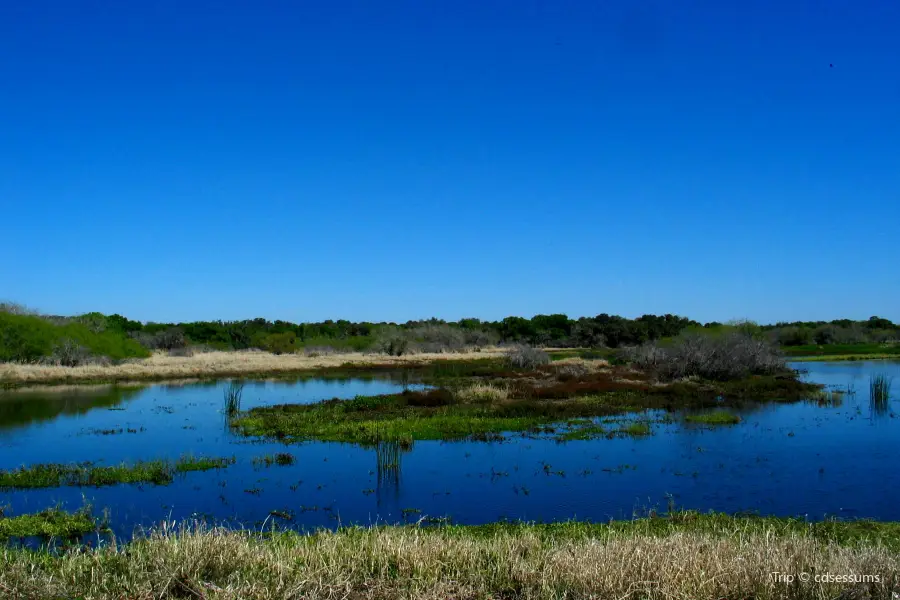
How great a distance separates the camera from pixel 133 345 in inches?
2441

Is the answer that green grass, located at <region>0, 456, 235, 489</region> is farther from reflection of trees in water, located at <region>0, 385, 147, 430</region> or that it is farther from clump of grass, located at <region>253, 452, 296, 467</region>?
reflection of trees in water, located at <region>0, 385, 147, 430</region>

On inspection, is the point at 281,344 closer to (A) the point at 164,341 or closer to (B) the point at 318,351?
(B) the point at 318,351

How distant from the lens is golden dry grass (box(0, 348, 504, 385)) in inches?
1730

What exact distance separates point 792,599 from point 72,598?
6.63 meters

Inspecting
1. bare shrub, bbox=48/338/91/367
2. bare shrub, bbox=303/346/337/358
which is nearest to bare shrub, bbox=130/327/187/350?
bare shrub, bbox=303/346/337/358

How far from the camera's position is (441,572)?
729 centimetres

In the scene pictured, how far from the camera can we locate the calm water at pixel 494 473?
1402 centimetres

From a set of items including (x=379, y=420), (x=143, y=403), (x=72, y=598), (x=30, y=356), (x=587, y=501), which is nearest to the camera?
(x=72, y=598)

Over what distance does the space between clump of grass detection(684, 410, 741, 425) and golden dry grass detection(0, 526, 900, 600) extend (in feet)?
60.8

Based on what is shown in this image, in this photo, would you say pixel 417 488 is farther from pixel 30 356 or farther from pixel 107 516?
A: pixel 30 356

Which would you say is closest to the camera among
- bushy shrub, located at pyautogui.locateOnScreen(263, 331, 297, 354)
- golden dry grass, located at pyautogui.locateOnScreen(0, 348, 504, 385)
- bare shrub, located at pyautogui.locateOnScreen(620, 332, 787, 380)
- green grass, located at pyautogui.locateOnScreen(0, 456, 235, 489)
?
green grass, located at pyautogui.locateOnScreen(0, 456, 235, 489)

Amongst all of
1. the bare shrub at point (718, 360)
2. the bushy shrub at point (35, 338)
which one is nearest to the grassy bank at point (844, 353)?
the bare shrub at point (718, 360)

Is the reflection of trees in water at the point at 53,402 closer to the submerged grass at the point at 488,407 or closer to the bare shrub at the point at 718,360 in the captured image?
the submerged grass at the point at 488,407

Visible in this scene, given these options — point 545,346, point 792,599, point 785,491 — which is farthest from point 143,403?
point 545,346
